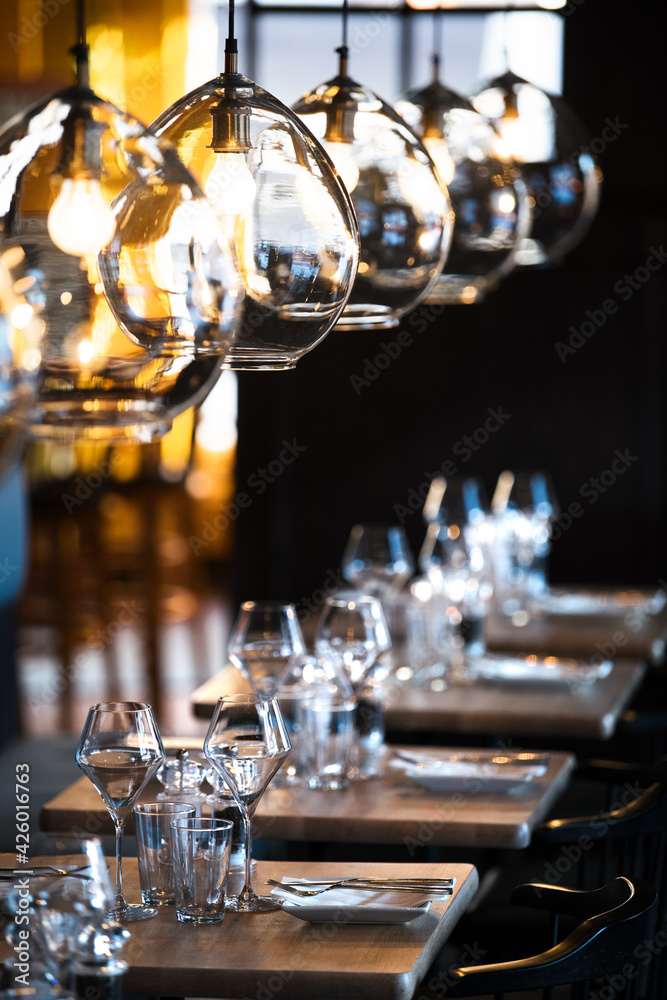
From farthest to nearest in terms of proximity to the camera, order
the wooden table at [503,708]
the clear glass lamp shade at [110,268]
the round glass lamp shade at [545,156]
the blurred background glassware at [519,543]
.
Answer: the blurred background glassware at [519,543] → the wooden table at [503,708] → the round glass lamp shade at [545,156] → the clear glass lamp shade at [110,268]

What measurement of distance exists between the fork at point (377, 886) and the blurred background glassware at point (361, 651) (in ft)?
2.33

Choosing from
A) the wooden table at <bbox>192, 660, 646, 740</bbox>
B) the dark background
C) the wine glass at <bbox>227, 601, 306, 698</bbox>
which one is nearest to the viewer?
the wine glass at <bbox>227, 601, 306, 698</bbox>

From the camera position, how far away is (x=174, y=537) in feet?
34.8

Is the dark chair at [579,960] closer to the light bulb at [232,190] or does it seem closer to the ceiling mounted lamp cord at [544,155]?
the light bulb at [232,190]

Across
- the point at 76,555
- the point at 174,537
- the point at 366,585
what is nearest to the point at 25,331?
the point at 366,585

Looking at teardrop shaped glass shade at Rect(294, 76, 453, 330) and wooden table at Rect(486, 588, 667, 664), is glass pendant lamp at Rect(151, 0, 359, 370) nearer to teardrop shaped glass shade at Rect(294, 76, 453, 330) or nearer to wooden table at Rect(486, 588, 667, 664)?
teardrop shaped glass shade at Rect(294, 76, 453, 330)

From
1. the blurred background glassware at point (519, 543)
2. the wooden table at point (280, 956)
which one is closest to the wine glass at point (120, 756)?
the wooden table at point (280, 956)

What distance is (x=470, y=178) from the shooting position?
2172 mm

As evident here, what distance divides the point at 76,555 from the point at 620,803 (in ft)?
23.2

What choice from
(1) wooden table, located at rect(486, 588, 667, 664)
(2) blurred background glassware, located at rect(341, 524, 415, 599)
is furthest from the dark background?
(2) blurred background glassware, located at rect(341, 524, 415, 599)

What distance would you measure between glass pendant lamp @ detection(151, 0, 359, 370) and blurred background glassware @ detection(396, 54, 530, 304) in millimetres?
883

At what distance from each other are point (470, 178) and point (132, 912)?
1207 mm

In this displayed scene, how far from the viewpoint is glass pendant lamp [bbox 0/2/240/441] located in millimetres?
911

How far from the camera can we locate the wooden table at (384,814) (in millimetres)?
2049
